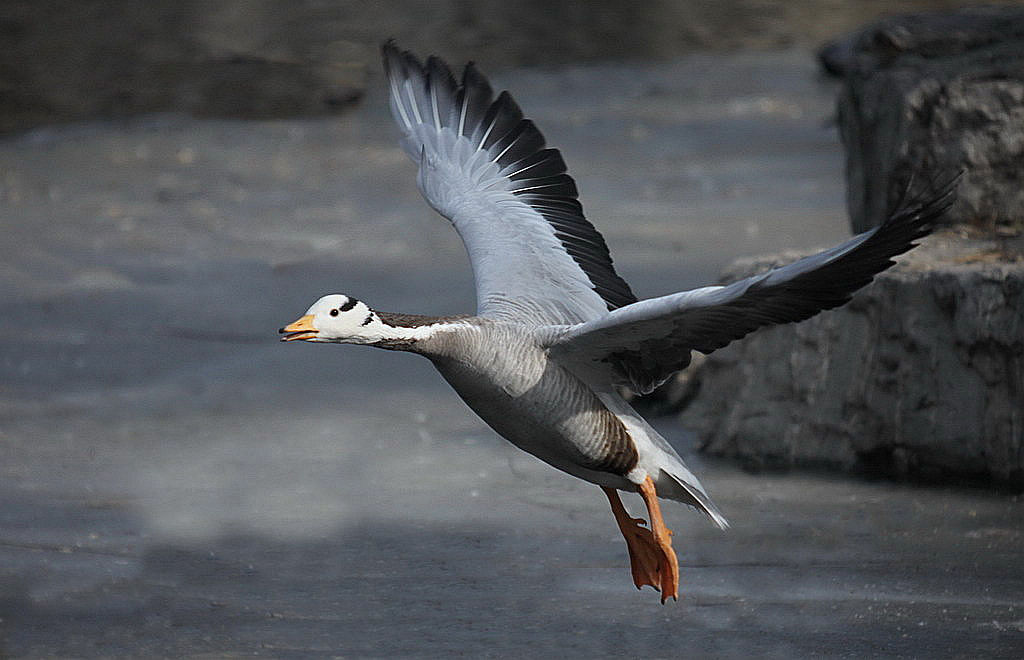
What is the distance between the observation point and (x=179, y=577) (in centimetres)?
499

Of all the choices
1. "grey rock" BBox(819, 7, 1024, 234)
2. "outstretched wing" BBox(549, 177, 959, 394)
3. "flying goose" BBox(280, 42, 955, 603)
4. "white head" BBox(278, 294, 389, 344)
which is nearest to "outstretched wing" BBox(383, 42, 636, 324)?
"flying goose" BBox(280, 42, 955, 603)

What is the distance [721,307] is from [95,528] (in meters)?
2.72

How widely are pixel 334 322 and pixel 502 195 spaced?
157 cm

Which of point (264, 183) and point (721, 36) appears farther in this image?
point (721, 36)

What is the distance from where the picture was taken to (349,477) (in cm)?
621

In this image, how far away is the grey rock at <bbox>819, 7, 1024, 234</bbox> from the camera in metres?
6.51

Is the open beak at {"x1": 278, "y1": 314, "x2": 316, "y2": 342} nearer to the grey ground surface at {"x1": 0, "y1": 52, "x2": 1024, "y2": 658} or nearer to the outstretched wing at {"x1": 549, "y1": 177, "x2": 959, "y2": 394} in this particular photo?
the outstretched wing at {"x1": 549, "y1": 177, "x2": 959, "y2": 394}

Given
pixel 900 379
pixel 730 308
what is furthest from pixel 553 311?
pixel 900 379

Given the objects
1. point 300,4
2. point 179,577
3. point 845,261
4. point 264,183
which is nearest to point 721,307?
point 845,261

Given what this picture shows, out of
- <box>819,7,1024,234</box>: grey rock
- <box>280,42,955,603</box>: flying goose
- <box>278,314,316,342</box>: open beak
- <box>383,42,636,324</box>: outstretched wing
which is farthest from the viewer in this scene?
<box>819,7,1024,234</box>: grey rock

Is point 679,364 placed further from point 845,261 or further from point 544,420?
point 845,261

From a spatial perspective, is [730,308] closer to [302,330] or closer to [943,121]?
[302,330]

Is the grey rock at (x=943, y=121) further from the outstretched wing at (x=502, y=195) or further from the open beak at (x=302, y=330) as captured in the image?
the open beak at (x=302, y=330)

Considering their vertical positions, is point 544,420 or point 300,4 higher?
point 300,4
